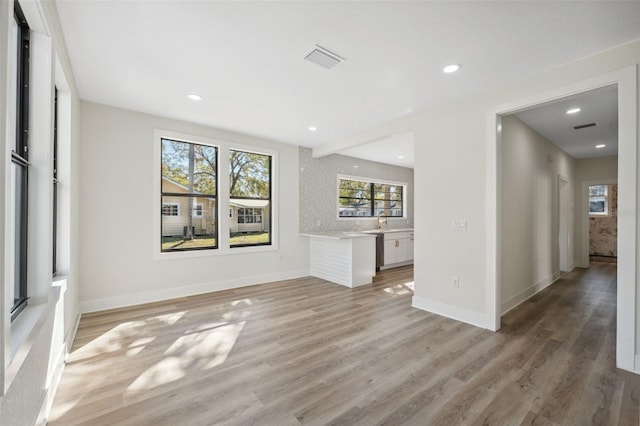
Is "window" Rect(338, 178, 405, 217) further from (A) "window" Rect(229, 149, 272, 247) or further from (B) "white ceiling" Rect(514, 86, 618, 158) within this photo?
(B) "white ceiling" Rect(514, 86, 618, 158)

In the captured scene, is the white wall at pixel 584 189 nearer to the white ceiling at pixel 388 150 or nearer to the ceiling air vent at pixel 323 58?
the white ceiling at pixel 388 150

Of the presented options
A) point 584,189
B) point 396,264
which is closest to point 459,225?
point 396,264

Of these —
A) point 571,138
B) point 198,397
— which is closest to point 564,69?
point 571,138

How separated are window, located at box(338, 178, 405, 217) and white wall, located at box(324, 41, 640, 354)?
295cm

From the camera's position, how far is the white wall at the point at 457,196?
3.13 m

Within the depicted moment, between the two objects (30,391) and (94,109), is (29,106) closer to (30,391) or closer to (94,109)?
(30,391)

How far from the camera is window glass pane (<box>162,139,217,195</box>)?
4.32 meters

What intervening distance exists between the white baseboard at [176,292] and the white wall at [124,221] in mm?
11

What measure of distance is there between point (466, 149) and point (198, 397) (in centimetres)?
356

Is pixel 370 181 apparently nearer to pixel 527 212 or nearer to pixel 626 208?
pixel 527 212

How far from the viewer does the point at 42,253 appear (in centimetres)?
173

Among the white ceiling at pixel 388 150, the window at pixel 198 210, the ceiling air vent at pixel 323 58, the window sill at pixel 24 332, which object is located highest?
the ceiling air vent at pixel 323 58

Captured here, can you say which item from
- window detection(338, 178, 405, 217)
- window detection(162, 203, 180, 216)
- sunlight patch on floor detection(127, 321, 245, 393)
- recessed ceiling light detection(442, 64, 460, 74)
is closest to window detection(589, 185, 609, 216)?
window detection(338, 178, 405, 217)

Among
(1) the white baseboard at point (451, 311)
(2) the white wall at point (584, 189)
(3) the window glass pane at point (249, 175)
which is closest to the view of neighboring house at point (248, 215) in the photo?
(3) the window glass pane at point (249, 175)
